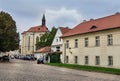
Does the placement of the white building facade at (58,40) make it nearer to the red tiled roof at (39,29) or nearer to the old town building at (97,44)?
the old town building at (97,44)

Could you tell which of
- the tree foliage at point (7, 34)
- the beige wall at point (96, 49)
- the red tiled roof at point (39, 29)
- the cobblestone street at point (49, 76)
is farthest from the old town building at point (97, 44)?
the red tiled roof at point (39, 29)

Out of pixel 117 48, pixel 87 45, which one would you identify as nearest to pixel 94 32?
pixel 87 45

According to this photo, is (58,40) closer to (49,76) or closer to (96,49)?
(96,49)

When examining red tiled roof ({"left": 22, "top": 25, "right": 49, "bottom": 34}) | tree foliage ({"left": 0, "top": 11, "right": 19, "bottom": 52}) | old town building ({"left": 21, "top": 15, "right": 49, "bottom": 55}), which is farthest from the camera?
red tiled roof ({"left": 22, "top": 25, "right": 49, "bottom": 34})

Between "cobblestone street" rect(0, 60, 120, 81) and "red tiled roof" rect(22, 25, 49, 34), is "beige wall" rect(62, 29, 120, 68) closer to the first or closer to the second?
"cobblestone street" rect(0, 60, 120, 81)

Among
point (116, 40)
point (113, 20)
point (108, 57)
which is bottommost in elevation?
point (108, 57)

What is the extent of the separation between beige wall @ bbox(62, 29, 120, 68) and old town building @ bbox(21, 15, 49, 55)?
3365 inches

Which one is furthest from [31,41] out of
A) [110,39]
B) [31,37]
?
[110,39]

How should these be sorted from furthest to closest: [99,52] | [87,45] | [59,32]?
[59,32], [87,45], [99,52]

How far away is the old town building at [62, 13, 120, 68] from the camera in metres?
40.7

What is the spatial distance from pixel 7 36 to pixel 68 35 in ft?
55.2

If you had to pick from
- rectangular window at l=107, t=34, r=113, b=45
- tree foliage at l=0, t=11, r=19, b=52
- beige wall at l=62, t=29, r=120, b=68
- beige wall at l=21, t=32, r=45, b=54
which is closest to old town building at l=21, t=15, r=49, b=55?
beige wall at l=21, t=32, r=45, b=54

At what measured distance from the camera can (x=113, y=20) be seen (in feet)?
147

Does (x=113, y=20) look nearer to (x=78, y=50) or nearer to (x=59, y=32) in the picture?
(x=78, y=50)
